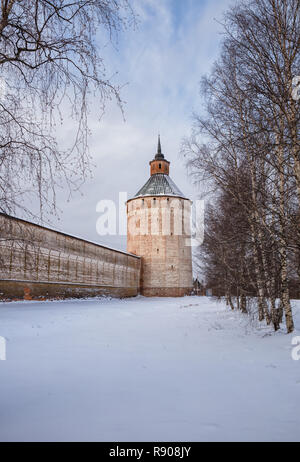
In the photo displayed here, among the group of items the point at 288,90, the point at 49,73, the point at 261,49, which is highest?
the point at 261,49

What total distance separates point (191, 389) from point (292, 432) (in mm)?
1195

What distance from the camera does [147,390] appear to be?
3.19 meters

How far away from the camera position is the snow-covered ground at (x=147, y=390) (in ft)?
7.47

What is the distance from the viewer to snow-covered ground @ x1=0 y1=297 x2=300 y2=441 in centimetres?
228

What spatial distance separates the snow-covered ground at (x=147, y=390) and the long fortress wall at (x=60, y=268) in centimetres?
595

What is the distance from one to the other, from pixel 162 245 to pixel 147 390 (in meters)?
28.7

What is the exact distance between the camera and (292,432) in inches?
87.7

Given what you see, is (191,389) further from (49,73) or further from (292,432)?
(49,73)

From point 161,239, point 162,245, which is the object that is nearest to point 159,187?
point 161,239

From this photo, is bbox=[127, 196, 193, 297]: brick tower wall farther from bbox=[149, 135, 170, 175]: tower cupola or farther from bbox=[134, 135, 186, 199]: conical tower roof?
bbox=[149, 135, 170, 175]: tower cupola

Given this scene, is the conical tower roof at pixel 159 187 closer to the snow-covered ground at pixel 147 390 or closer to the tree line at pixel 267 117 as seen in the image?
the tree line at pixel 267 117

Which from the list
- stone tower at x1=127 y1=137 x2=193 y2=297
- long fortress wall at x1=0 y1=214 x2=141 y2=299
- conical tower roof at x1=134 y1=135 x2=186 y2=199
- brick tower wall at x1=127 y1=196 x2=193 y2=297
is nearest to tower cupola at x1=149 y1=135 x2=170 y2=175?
conical tower roof at x1=134 y1=135 x2=186 y2=199

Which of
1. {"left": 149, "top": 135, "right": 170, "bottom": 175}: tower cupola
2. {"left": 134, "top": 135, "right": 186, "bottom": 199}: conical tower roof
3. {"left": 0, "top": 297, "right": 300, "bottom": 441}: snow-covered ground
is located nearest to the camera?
{"left": 0, "top": 297, "right": 300, "bottom": 441}: snow-covered ground

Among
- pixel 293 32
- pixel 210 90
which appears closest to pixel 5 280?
pixel 210 90
